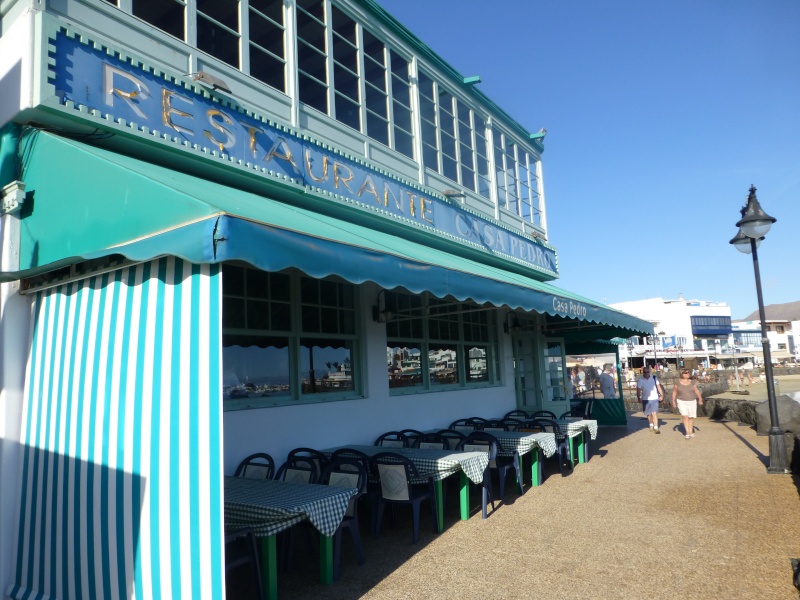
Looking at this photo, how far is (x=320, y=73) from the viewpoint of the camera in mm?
7816

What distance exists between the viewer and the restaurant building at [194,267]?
3.26m

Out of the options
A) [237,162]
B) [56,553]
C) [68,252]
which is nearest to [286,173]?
[237,162]

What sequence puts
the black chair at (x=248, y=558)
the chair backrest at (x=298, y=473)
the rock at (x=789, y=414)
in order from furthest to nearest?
the rock at (x=789, y=414), the chair backrest at (x=298, y=473), the black chair at (x=248, y=558)

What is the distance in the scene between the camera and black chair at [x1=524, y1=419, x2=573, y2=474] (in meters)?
8.21

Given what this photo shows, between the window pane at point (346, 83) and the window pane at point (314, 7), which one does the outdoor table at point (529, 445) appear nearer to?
the window pane at point (346, 83)

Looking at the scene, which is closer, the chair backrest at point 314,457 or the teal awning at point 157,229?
the teal awning at point 157,229

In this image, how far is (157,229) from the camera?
11.1 feet

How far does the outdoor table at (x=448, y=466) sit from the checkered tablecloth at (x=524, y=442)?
98cm

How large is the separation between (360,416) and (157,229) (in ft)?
14.8

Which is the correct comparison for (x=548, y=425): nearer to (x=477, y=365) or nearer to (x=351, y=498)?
(x=477, y=365)

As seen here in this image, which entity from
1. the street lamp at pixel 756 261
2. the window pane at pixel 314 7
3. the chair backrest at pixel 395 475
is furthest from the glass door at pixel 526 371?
the window pane at pixel 314 7

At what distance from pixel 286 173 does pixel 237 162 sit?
68 centimetres

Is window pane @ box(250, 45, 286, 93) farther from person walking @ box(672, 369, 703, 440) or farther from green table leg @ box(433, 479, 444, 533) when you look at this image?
person walking @ box(672, 369, 703, 440)

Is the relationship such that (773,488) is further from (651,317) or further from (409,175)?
(651,317)
